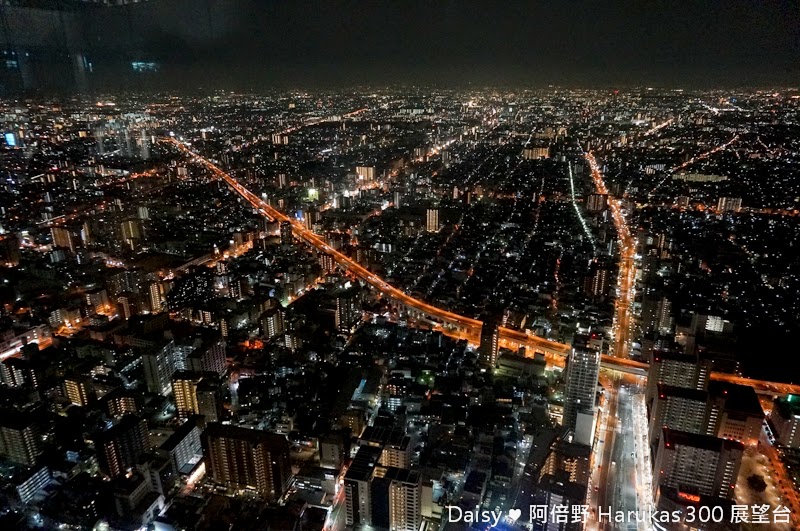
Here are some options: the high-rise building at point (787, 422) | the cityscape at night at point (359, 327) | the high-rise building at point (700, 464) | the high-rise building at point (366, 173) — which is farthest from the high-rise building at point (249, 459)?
the high-rise building at point (366, 173)

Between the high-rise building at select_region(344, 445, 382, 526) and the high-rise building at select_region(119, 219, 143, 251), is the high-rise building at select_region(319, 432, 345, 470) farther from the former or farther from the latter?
the high-rise building at select_region(119, 219, 143, 251)

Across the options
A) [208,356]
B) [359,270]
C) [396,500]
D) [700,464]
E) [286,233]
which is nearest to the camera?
[396,500]

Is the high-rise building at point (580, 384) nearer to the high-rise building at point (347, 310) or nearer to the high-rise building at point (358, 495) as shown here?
the high-rise building at point (358, 495)

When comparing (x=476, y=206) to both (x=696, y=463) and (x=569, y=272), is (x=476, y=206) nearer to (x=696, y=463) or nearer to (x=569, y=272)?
(x=569, y=272)

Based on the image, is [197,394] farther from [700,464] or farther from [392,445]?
[700,464]

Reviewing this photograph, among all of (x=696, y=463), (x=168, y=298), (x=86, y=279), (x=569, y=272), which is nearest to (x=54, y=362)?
(x=168, y=298)

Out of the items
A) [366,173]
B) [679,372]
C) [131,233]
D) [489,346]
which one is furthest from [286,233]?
[679,372]
